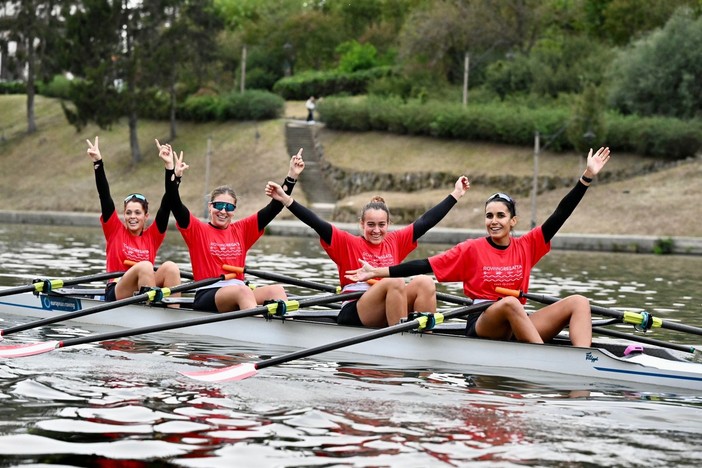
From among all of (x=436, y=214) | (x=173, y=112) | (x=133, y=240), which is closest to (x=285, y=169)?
(x=173, y=112)

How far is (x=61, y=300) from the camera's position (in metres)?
14.4

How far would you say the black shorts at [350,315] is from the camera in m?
12.0

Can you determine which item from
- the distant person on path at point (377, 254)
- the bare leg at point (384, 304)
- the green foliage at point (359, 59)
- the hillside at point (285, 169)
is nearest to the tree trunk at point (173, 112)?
the hillside at point (285, 169)

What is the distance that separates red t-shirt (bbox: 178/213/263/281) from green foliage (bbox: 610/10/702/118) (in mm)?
38105

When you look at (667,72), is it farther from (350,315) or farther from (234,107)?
(350,315)

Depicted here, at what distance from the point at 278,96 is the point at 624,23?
18.9 meters

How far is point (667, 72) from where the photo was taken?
48094mm

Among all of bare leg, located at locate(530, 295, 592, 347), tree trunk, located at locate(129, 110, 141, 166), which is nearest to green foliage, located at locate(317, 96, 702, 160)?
tree trunk, located at locate(129, 110, 141, 166)

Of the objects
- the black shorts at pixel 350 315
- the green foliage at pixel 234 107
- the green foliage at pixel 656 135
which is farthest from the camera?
the green foliage at pixel 234 107

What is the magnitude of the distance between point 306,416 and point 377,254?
384 cm

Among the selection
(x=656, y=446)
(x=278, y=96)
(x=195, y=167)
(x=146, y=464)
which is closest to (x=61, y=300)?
(x=146, y=464)

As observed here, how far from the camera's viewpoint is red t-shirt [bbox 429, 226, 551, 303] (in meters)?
11.1

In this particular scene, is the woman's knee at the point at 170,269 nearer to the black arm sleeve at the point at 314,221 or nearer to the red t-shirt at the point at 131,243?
the red t-shirt at the point at 131,243

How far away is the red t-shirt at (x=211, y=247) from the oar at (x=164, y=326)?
4.19ft
